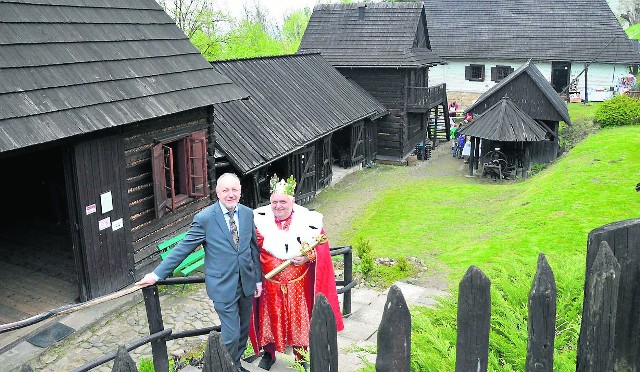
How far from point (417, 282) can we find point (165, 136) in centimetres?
514

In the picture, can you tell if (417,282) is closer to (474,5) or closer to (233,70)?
(233,70)

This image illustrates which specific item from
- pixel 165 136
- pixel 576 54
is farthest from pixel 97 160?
pixel 576 54

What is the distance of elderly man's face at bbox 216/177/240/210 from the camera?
4.68 m

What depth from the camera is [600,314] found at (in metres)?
2.61

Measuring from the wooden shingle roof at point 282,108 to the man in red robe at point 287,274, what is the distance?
8.95 meters

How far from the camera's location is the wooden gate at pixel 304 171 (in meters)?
17.5

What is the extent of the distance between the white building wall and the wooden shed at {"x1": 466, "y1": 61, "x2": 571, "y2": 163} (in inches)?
434

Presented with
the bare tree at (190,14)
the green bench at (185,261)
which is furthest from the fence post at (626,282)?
the bare tree at (190,14)

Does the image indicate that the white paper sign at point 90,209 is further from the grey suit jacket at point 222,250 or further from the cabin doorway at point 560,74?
the cabin doorway at point 560,74

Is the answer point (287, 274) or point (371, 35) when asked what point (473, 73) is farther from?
point (287, 274)

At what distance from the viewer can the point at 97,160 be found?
9156 millimetres

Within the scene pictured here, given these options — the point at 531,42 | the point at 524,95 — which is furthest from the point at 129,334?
the point at 531,42

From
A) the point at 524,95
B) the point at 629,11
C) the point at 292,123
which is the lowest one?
the point at 292,123

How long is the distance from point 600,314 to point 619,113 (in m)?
22.8
